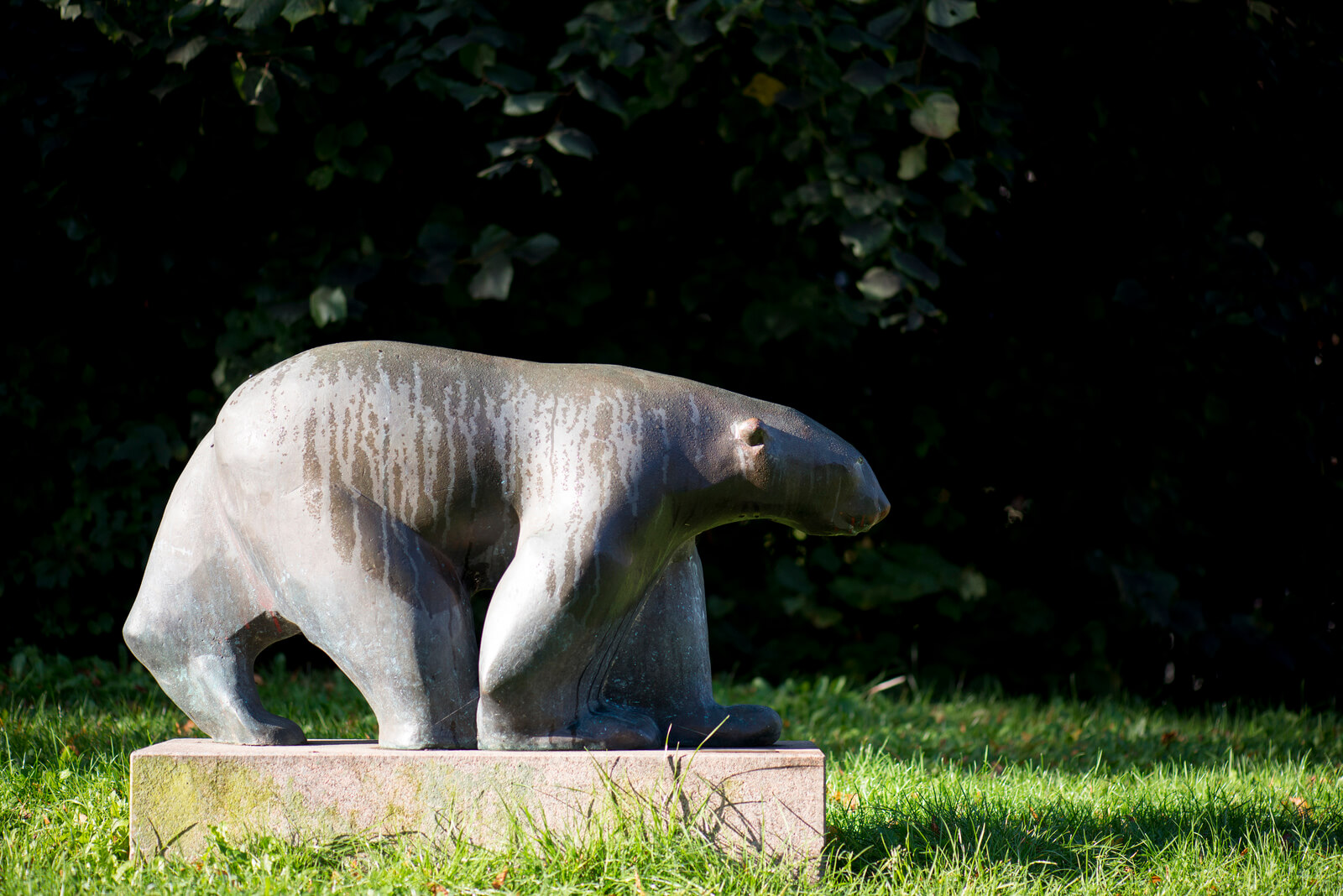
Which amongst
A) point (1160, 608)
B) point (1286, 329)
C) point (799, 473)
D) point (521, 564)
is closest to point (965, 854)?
point (799, 473)

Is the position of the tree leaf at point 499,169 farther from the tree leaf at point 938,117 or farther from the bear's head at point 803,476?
the bear's head at point 803,476

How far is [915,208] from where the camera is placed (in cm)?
454

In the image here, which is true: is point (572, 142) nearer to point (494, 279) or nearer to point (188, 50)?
point (494, 279)

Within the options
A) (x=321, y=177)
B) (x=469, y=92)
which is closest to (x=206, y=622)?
(x=469, y=92)

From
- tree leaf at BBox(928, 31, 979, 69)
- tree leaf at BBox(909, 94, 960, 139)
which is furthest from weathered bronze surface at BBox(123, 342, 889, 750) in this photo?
tree leaf at BBox(928, 31, 979, 69)

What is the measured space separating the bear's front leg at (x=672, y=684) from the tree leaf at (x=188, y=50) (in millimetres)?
2562

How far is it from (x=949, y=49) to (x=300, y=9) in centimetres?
217

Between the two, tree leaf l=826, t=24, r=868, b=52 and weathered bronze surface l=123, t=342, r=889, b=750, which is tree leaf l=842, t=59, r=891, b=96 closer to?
tree leaf l=826, t=24, r=868, b=52

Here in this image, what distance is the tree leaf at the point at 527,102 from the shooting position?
13.0 feet

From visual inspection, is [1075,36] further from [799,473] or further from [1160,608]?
[799,473]

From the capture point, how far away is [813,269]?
5320 mm

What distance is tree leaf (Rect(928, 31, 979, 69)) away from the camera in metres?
4.16

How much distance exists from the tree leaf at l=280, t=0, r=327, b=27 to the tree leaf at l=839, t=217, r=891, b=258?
189 cm

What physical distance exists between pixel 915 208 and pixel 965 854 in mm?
2693
